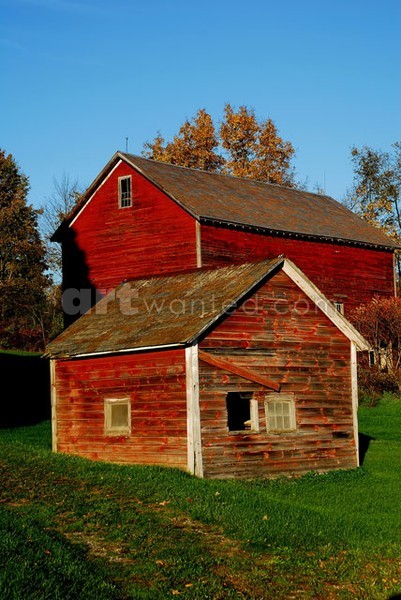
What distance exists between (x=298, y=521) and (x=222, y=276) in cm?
Result: 929

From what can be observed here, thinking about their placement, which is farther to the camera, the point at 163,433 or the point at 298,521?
the point at 163,433

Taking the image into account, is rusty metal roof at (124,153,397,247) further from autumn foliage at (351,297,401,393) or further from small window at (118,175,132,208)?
autumn foliage at (351,297,401,393)

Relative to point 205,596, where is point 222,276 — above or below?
above

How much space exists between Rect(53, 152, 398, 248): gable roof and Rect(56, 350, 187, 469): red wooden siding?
1256 centimetres

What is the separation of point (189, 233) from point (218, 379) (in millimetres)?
14716

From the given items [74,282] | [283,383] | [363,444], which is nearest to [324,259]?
[74,282]

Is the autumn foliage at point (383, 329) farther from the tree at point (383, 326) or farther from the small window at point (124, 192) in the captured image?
the small window at point (124, 192)

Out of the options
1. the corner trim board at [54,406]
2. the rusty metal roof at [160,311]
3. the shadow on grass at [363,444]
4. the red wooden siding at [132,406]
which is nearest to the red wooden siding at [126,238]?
the rusty metal roof at [160,311]

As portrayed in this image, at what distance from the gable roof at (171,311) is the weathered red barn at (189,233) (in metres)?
8.66

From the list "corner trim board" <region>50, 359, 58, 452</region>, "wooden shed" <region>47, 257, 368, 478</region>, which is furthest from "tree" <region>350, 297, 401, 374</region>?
"corner trim board" <region>50, 359, 58, 452</region>

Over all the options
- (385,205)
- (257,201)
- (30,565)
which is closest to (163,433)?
(30,565)

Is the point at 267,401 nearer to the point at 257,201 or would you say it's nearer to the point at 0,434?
the point at 0,434

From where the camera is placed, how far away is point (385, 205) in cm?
6319

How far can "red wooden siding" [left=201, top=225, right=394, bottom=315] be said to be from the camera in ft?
118
